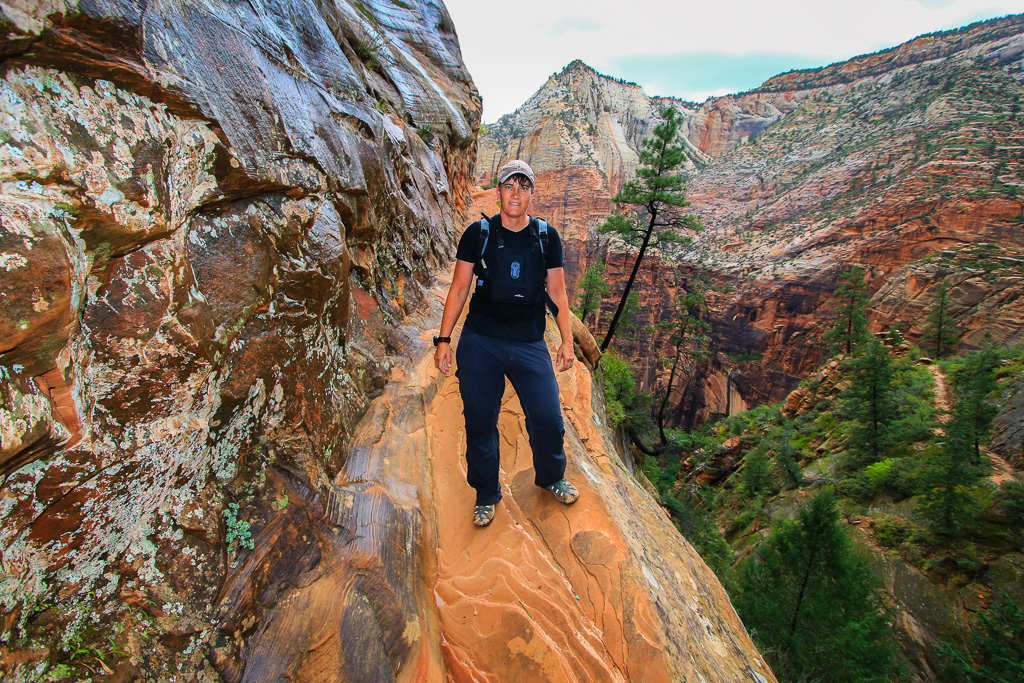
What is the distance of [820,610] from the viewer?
8242 millimetres

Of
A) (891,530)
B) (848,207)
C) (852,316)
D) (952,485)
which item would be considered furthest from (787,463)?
(848,207)

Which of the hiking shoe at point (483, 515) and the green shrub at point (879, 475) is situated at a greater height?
the hiking shoe at point (483, 515)

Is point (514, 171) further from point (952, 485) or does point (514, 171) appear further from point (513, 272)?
point (952, 485)

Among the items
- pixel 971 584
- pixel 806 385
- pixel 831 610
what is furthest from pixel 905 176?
pixel 831 610

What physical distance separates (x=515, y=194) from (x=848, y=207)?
38350 mm

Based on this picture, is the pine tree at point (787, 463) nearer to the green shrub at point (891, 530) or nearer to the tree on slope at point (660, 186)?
the green shrub at point (891, 530)

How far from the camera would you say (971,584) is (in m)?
8.45

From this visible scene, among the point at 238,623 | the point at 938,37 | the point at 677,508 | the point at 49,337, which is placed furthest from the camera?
the point at 938,37

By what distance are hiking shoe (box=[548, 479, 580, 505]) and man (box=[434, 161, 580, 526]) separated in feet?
1.35

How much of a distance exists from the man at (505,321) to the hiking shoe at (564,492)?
1.35 feet

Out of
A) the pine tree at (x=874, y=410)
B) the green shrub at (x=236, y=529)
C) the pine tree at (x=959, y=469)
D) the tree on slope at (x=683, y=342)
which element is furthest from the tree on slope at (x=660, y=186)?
the green shrub at (x=236, y=529)

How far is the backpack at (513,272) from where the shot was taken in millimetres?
2828

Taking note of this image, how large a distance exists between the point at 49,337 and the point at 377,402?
239 centimetres

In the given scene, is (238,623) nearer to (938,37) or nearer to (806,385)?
(806,385)
